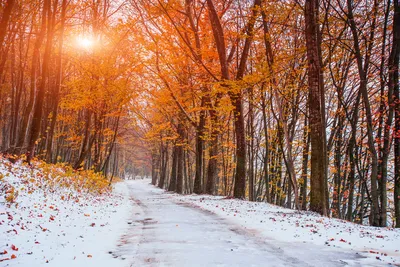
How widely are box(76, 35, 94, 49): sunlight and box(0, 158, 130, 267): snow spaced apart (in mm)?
9761

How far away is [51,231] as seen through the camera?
18.6 feet

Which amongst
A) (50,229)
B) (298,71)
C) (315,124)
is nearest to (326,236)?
(315,124)

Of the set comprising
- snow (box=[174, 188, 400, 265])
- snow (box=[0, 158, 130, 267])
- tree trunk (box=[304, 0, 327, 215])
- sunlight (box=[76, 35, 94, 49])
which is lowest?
snow (box=[0, 158, 130, 267])

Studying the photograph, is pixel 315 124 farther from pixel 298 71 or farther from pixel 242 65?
pixel 242 65

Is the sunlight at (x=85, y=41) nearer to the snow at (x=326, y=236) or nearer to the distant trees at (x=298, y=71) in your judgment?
the distant trees at (x=298, y=71)

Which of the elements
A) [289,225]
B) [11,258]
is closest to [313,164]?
[289,225]

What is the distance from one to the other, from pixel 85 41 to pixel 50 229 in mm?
14114

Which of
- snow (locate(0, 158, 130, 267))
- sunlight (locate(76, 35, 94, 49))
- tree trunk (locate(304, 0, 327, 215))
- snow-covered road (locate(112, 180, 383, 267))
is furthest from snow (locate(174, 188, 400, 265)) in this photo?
sunlight (locate(76, 35, 94, 49))

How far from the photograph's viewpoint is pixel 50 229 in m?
5.76

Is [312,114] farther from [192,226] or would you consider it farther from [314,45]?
[192,226]

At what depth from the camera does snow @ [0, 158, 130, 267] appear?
4109 mm

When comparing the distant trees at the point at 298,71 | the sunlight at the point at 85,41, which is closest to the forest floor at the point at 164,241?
the distant trees at the point at 298,71

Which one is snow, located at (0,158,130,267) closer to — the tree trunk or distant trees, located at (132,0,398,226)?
the tree trunk

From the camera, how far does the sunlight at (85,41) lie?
16797 mm
